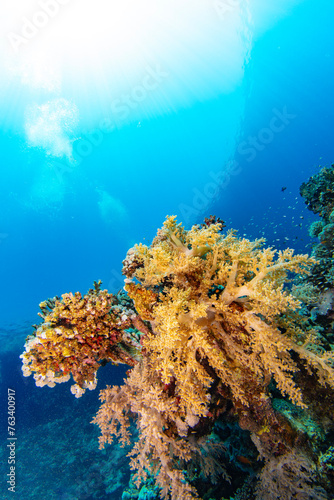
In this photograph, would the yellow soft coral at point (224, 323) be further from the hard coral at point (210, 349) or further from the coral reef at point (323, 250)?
the coral reef at point (323, 250)

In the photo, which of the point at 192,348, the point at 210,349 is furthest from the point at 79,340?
the point at 210,349

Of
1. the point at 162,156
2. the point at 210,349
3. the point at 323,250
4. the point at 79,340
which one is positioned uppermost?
the point at 162,156

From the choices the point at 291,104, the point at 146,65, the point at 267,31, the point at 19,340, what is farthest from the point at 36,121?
the point at 291,104

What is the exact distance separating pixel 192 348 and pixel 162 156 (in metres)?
101

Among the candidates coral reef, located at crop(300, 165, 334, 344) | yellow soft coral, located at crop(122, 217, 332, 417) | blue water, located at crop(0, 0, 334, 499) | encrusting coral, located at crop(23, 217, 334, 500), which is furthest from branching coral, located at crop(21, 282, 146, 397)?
blue water, located at crop(0, 0, 334, 499)

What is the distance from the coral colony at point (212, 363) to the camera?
2955 mm

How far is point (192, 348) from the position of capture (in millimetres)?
3068

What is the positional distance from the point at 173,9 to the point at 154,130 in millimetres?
35724

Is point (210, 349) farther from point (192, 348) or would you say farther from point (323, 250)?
point (323, 250)

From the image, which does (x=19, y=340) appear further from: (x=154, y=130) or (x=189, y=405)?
(x=154, y=130)

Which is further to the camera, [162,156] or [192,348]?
[162,156]

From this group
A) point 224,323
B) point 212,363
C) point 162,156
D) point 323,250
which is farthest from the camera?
point 162,156

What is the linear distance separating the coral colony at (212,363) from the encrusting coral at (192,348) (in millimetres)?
19

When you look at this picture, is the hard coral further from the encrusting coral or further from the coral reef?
the coral reef
